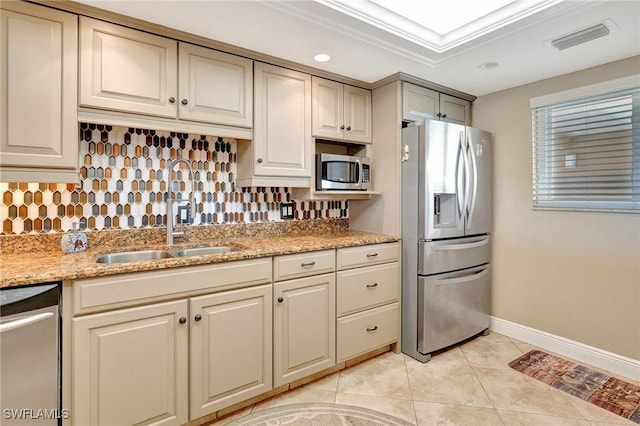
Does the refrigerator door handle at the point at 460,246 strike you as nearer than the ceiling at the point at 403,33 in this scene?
No

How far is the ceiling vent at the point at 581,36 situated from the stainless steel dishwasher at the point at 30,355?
Answer: 9.95ft

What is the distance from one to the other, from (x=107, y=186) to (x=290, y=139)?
4.04 ft

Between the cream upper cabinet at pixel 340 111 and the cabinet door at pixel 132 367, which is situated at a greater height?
the cream upper cabinet at pixel 340 111

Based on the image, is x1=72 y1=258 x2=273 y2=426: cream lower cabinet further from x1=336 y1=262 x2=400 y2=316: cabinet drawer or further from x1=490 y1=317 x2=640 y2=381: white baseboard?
x1=490 y1=317 x2=640 y2=381: white baseboard

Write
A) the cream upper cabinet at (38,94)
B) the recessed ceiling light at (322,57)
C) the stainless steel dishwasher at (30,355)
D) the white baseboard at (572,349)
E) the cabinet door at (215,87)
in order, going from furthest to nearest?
the white baseboard at (572,349), the recessed ceiling light at (322,57), the cabinet door at (215,87), the cream upper cabinet at (38,94), the stainless steel dishwasher at (30,355)

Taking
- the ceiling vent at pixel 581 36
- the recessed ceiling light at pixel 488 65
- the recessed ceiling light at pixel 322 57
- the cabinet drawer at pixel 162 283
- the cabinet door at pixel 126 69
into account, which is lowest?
the cabinet drawer at pixel 162 283

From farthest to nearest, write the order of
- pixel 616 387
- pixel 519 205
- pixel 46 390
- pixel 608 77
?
pixel 519 205 → pixel 608 77 → pixel 616 387 → pixel 46 390

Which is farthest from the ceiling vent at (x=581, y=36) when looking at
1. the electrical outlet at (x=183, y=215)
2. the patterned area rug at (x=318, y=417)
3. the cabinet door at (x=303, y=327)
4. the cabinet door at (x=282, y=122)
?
the electrical outlet at (x=183, y=215)

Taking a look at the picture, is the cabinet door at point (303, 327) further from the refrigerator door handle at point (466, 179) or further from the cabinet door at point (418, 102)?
the cabinet door at point (418, 102)

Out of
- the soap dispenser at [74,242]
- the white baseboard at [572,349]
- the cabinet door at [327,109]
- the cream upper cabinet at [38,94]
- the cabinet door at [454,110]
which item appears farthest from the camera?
the cabinet door at [454,110]

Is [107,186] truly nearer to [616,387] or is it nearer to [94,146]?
[94,146]

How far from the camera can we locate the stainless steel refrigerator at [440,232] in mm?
2605

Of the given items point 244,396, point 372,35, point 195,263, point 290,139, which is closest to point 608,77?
point 372,35

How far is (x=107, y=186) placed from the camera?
211cm
